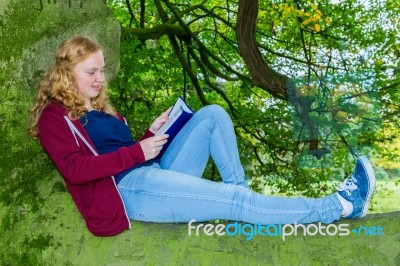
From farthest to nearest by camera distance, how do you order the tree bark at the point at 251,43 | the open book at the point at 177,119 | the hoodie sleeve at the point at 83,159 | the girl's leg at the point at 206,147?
1. the tree bark at the point at 251,43
2. the open book at the point at 177,119
3. the girl's leg at the point at 206,147
4. the hoodie sleeve at the point at 83,159

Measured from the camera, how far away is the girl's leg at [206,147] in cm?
289

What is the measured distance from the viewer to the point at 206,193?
2.74 metres

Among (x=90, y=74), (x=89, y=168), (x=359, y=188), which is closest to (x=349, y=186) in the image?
(x=359, y=188)

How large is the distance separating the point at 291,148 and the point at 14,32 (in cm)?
466

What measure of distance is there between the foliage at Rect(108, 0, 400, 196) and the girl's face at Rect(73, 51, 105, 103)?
3.21m

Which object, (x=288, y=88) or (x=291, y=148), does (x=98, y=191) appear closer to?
(x=288, y=88)

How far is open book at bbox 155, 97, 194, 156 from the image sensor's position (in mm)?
3059

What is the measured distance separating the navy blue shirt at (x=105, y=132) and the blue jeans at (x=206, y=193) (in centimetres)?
16

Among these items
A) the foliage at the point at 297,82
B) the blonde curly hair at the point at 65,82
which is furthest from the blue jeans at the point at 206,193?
the foliage at the point at 297,82

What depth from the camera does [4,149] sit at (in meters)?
3.05

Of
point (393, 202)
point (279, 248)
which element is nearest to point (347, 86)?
point (279, 248)

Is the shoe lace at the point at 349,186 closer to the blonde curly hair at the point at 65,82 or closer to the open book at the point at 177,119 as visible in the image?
the open book at the point at 177,119

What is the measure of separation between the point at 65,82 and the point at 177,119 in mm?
582

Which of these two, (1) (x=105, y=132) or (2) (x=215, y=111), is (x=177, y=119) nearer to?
(2) (x=215, y=111)
